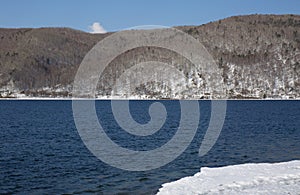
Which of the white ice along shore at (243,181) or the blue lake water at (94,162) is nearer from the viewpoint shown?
the white ice along shore at (243,181)

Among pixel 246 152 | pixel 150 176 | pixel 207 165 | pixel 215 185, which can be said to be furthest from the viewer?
pixel 246 152

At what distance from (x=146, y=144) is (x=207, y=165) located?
49.0ft

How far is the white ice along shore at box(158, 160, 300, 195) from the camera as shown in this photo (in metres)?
22.3

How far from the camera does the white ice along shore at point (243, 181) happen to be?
2233cm

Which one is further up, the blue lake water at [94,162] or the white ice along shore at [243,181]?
the white ice along shore at [243,181]

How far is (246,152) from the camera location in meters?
39.8

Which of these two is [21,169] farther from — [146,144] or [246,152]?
[246,152]

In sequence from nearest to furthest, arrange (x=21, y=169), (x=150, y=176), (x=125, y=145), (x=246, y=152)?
(x=150, y=176) → (x=21, y=169) → (x=246, y=152) → (x=125, y=145)

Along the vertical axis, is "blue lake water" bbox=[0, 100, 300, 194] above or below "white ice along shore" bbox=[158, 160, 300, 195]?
below

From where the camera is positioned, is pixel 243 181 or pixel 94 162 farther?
pixel 94 162

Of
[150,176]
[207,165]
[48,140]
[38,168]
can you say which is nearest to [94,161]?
[38,168]

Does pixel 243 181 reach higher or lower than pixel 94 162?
higher

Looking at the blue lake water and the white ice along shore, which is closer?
the white ice along shore

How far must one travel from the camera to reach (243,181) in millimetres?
24562
